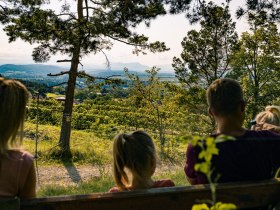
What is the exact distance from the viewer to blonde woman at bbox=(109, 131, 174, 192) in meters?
1.79

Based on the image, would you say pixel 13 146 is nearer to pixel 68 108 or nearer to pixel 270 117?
pixel 270 117

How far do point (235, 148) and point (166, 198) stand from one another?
21.7 inches

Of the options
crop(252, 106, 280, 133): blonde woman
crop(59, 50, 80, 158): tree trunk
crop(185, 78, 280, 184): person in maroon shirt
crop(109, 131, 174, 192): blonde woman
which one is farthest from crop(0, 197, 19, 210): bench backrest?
crop(59, 50, 80, 158): tree trunk

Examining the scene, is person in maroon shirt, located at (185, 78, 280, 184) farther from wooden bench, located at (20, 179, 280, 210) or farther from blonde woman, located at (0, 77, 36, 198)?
blonde woman, located at (0, 77, 36, 198)

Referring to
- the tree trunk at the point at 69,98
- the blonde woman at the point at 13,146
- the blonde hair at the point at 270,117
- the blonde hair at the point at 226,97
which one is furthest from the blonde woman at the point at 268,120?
the tree trunk at the point at 69,98

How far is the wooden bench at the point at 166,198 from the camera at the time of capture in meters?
1.21

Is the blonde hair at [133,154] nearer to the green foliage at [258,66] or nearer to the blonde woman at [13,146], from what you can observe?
the blonde woman at [13,146]

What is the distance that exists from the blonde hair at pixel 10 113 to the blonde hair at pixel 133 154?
474 mm

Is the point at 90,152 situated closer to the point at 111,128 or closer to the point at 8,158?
the point at 111,128

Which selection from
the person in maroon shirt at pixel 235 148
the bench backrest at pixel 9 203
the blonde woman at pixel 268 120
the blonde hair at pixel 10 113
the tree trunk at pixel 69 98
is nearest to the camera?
the bench backrest at pixel 9 203

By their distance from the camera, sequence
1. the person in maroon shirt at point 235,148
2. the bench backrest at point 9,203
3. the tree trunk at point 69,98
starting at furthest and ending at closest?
the tree trunk at point 69,98 < the person in maroon shirt at point 235,148 < the bench backrest at point 9,203

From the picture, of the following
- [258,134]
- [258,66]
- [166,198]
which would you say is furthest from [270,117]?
[258,66]

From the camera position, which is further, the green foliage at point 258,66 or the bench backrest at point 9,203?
the green foliage at point 258,66

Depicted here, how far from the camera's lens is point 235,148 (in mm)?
1731
